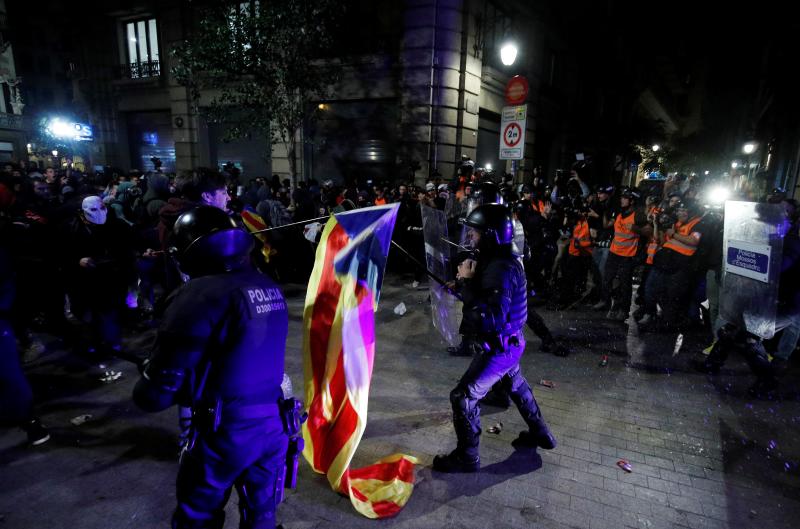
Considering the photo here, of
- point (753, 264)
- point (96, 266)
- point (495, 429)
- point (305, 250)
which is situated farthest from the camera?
point (305, 250)

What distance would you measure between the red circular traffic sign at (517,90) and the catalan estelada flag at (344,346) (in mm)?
7811

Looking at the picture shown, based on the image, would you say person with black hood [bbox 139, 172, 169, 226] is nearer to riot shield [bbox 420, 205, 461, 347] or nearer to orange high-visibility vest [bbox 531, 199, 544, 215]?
riot shield [bbox 420, 205, 461, 347]

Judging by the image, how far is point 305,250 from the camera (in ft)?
31.7

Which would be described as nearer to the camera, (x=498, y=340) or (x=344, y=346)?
(x=344, y=346)

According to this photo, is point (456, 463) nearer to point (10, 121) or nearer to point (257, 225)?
point (257, 225)

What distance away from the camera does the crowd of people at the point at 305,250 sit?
5.22 m

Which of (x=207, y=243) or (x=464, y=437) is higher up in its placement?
(x=207, y=243)

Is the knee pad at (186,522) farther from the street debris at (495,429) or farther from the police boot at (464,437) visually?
the street debris at (495,429)

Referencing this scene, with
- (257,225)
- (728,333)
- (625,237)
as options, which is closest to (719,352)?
(728,333)

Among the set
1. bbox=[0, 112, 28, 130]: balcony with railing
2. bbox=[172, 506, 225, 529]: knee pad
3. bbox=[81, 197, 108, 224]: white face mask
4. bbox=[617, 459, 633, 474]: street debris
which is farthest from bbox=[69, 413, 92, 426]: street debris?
bbox=[0, 112, 28, 130]: balcony with railing

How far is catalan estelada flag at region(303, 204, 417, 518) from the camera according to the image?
10.2 ft

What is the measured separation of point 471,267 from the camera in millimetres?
3699

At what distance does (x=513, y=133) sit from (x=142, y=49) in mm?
19517

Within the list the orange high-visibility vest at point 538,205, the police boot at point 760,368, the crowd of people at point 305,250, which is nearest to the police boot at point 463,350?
the crowd of people at point 305,250
